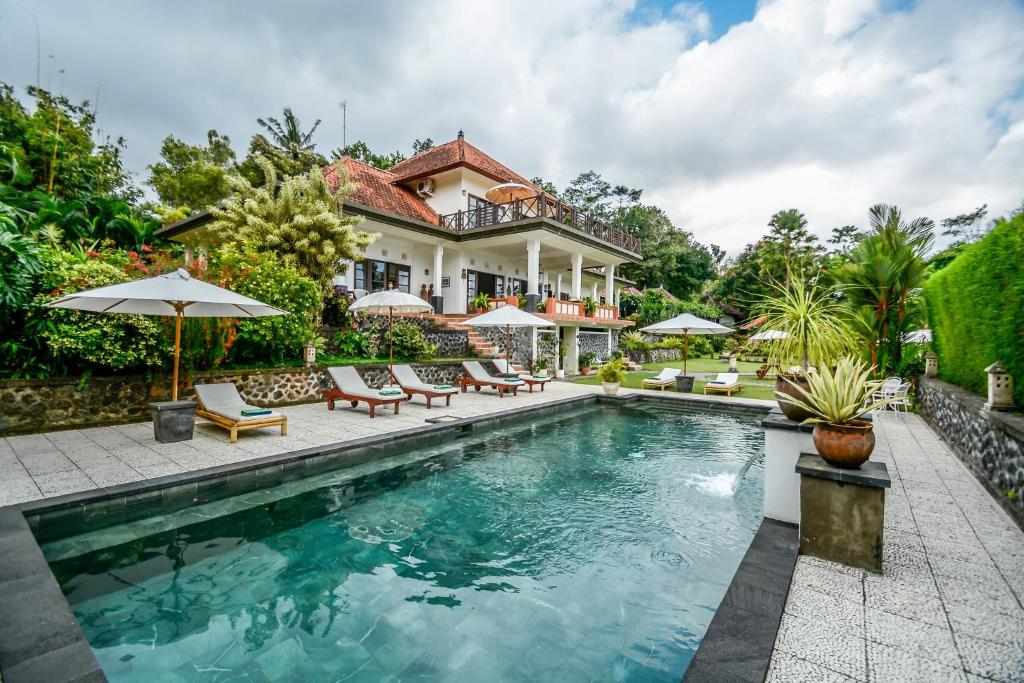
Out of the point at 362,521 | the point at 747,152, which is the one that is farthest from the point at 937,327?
the point at 362,521

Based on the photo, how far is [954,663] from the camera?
76.2 inches

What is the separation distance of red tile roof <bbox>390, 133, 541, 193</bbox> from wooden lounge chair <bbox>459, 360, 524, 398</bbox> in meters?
9.61

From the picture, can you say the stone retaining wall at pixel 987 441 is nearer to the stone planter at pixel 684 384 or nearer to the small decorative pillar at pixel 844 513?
the small decorative pillar at pixel 844 513

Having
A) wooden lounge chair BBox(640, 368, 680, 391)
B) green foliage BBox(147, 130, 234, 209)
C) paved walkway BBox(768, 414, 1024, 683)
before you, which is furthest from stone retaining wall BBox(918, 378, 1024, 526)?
green foliage BBox(147, 130, 234, 209)

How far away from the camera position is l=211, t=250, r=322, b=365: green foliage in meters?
8.95

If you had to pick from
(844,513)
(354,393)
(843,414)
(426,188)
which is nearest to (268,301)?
(354,393)

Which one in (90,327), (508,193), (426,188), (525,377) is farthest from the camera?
(426,188)

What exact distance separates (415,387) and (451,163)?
1151 centimetres

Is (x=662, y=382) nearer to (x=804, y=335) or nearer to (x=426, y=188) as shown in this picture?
(x=804, y=335)

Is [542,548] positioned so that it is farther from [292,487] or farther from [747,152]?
[747,152]

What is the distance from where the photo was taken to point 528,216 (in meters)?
16.7

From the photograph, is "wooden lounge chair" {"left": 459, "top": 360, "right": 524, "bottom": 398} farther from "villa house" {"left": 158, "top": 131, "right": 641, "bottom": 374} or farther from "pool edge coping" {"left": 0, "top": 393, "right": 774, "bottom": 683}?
"pool edge coping" {"left": 0, "top": 393, "right": 774, "bottom": 683}

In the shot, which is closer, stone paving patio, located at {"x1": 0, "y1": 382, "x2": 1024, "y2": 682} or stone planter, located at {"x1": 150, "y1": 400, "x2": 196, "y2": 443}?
stone paving patio, located at {"x1": 0, "y1": 382, "x2": 1024, "y2": 682}

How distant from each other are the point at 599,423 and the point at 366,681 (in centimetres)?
770
